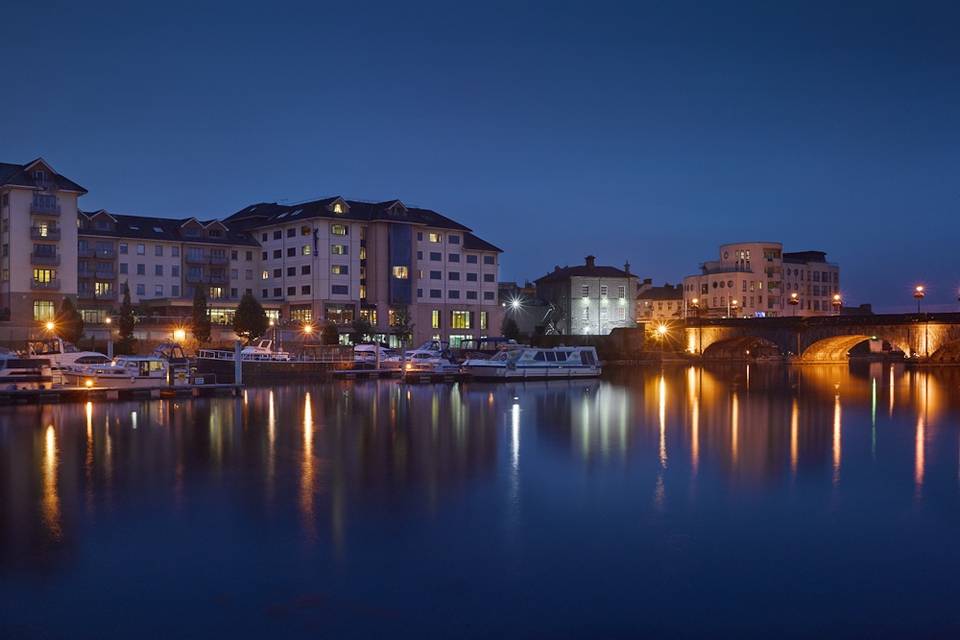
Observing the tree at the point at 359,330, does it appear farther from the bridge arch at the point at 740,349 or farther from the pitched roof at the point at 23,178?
the bridge arch at the point at 740,349

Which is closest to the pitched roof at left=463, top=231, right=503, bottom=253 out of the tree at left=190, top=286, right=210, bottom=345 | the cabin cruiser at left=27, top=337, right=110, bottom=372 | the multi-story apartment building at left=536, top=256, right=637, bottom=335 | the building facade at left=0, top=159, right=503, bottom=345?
the building facade at left=0, top=159, right=503, bottom=345

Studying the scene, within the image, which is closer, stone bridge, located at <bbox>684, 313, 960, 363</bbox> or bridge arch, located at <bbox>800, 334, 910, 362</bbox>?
stone bridge, located at <bbox>684, 313, 960, 363</bbox>

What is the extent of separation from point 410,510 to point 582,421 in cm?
1797

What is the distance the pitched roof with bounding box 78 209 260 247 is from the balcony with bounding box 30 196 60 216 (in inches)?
310

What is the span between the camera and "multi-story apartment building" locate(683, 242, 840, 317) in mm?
128625

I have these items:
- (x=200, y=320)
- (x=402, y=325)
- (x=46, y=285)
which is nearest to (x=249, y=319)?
(x=200, y=320)

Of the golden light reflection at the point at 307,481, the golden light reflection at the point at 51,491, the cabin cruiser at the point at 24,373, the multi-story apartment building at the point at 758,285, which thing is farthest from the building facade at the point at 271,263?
the golden light reflection at the point at 51,491

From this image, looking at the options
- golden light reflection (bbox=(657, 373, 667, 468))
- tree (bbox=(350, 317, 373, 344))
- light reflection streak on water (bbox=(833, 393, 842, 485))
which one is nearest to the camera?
light reflection streak on water (bbox=(833, 393, 842, 485))

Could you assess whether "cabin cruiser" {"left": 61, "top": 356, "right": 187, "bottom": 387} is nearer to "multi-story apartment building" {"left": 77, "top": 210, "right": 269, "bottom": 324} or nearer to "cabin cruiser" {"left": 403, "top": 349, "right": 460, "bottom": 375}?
"cabin cruiser" {"left": 403, "top": 349, "right": 460, "bottom": 375}

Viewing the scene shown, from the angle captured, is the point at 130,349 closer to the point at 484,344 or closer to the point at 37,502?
the point at 484,344

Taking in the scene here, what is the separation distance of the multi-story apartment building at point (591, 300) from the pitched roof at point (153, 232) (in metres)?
39.7

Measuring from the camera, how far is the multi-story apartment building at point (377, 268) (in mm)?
86438

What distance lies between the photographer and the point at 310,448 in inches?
1030

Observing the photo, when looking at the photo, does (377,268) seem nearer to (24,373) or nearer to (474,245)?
(474,245)
